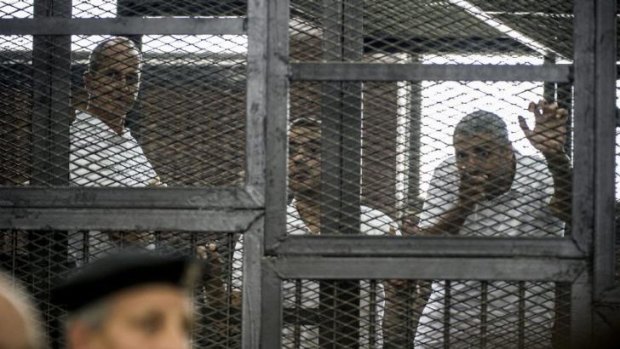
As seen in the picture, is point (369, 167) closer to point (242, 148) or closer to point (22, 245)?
point (242, 148)

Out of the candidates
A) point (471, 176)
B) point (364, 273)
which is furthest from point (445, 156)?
point (364, 273)

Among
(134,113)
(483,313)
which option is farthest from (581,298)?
(134,113)

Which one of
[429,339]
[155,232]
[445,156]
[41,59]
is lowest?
[429,339]

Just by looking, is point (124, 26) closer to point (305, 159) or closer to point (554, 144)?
point (305, 159)

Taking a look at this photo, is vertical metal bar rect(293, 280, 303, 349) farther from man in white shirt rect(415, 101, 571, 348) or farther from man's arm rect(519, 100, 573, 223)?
man's arm rect(519, 100, 573, 223)

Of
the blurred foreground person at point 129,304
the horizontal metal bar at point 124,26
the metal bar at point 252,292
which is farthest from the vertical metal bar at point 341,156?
the blurred foreground person at point 129,304

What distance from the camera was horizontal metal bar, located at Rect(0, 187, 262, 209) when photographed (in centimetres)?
475

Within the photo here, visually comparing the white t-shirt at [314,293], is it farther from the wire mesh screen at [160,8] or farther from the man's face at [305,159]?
the wire mesh screen at [160,8]

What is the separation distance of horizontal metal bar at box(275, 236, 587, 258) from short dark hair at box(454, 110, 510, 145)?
382 millimetres

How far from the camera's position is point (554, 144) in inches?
191

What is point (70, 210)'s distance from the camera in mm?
4766

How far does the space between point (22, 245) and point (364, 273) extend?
1248mm

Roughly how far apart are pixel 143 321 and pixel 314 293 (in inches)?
60.6

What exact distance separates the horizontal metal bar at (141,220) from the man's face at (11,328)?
156 cm
